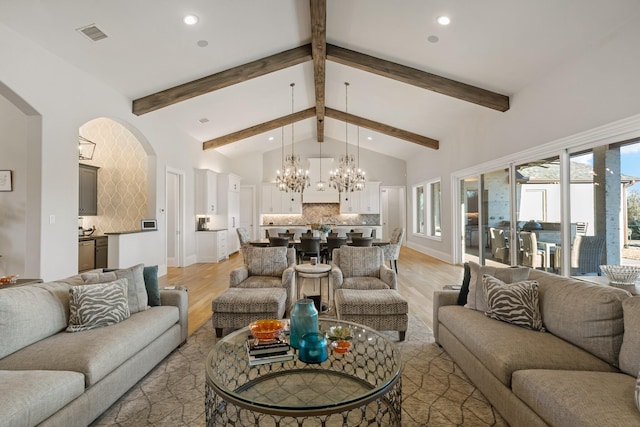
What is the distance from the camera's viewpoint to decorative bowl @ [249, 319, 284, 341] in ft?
7.03

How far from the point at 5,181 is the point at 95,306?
9.93 feet

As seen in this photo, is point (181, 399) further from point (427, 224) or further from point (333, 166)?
point (333, 166)

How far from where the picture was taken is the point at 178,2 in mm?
3529

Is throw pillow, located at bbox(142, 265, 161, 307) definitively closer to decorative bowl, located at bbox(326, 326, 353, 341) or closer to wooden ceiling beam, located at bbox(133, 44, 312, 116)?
decorative bowl, located at bbox(326, 326, 353, 341)

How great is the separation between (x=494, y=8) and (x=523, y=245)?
3531 millimetres

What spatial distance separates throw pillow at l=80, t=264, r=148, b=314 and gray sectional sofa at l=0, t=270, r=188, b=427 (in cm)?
7

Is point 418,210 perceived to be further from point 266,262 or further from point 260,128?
point 266,262

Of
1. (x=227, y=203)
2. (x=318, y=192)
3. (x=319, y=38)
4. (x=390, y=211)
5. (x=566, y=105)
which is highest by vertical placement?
(x=319, y=38)

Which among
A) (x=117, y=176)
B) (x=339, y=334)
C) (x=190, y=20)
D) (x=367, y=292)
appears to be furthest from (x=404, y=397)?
(x=117, y=176)

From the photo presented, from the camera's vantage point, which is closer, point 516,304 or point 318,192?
point 516,304

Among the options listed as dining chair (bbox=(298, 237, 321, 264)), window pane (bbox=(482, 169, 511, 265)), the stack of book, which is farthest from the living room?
the stack of book

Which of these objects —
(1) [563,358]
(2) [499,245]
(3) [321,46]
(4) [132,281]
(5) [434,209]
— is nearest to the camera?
(1) [563,358]

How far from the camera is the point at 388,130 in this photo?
8.56 m

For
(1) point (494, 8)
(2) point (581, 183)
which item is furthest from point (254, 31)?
(2) point (581, 183)
